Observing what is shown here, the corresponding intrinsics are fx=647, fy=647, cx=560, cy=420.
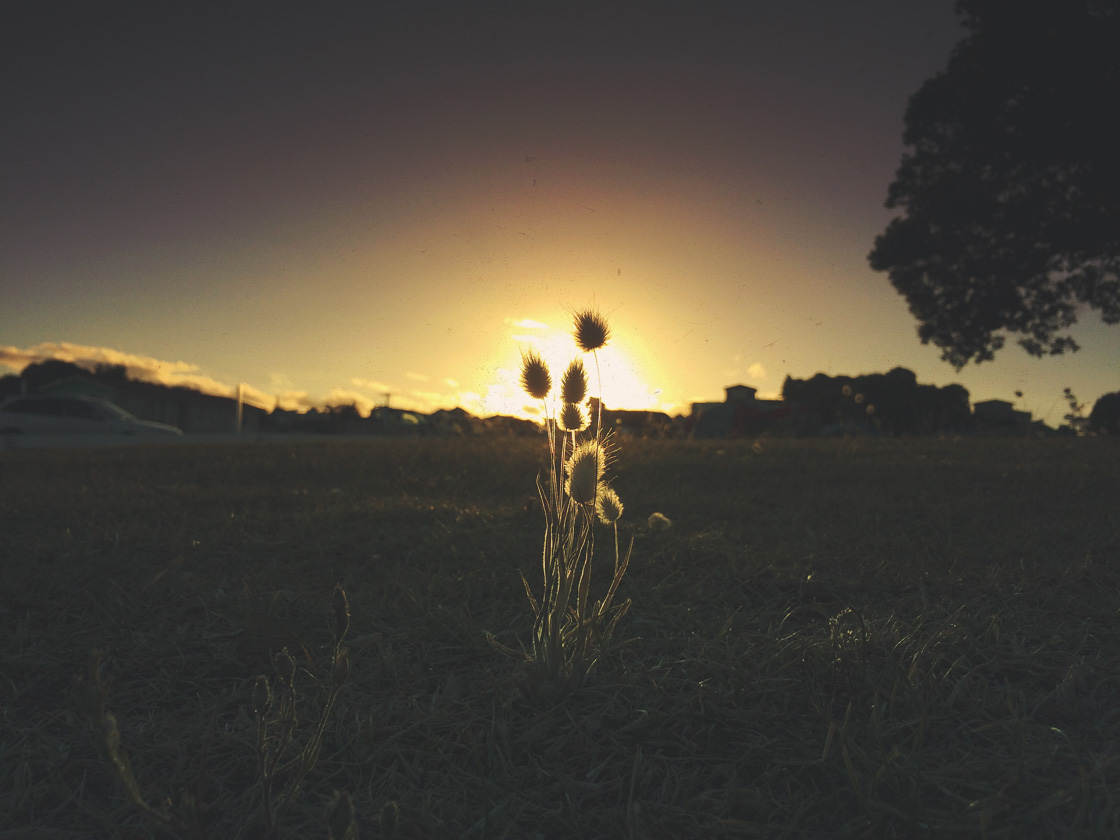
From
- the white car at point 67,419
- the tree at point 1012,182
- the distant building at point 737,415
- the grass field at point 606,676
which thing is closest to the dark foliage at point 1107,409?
the distant building at point 737,415

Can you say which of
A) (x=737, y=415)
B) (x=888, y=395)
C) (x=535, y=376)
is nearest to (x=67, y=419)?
(x=737, y=415)

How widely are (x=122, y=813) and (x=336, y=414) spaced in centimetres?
2835

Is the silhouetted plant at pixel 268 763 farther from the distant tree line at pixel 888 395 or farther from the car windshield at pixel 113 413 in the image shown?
the distant tree line at pixel 888 395

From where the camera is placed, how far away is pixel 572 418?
5.63ft

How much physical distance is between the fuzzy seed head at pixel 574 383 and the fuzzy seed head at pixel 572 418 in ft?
0.06

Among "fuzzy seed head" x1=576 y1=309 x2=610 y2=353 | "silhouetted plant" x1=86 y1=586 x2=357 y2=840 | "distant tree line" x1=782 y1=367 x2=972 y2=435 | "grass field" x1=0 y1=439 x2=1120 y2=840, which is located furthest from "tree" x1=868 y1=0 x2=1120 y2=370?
"silhouetted plant" x1=86 y1=586 x2=357 y2=840

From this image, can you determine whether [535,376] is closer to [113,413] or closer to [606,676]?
[606,676]

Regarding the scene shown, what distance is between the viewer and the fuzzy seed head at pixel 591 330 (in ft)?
5.48

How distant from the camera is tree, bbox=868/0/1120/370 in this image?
7.98 metres

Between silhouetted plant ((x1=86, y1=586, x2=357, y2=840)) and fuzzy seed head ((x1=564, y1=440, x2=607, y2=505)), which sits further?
fuzzy seed head ((x1=564, y1=440, x2=607, y2=505))

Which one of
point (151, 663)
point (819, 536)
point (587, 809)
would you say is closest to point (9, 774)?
point (151, 663)

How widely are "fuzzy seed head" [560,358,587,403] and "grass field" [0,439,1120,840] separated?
2.18ft

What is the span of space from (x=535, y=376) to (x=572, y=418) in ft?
0.49

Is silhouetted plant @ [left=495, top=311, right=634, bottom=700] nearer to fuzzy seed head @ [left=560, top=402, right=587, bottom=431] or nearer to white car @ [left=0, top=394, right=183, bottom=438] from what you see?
fuzzy seed head @ [left=560, top=402, right=587, bottom=431]
